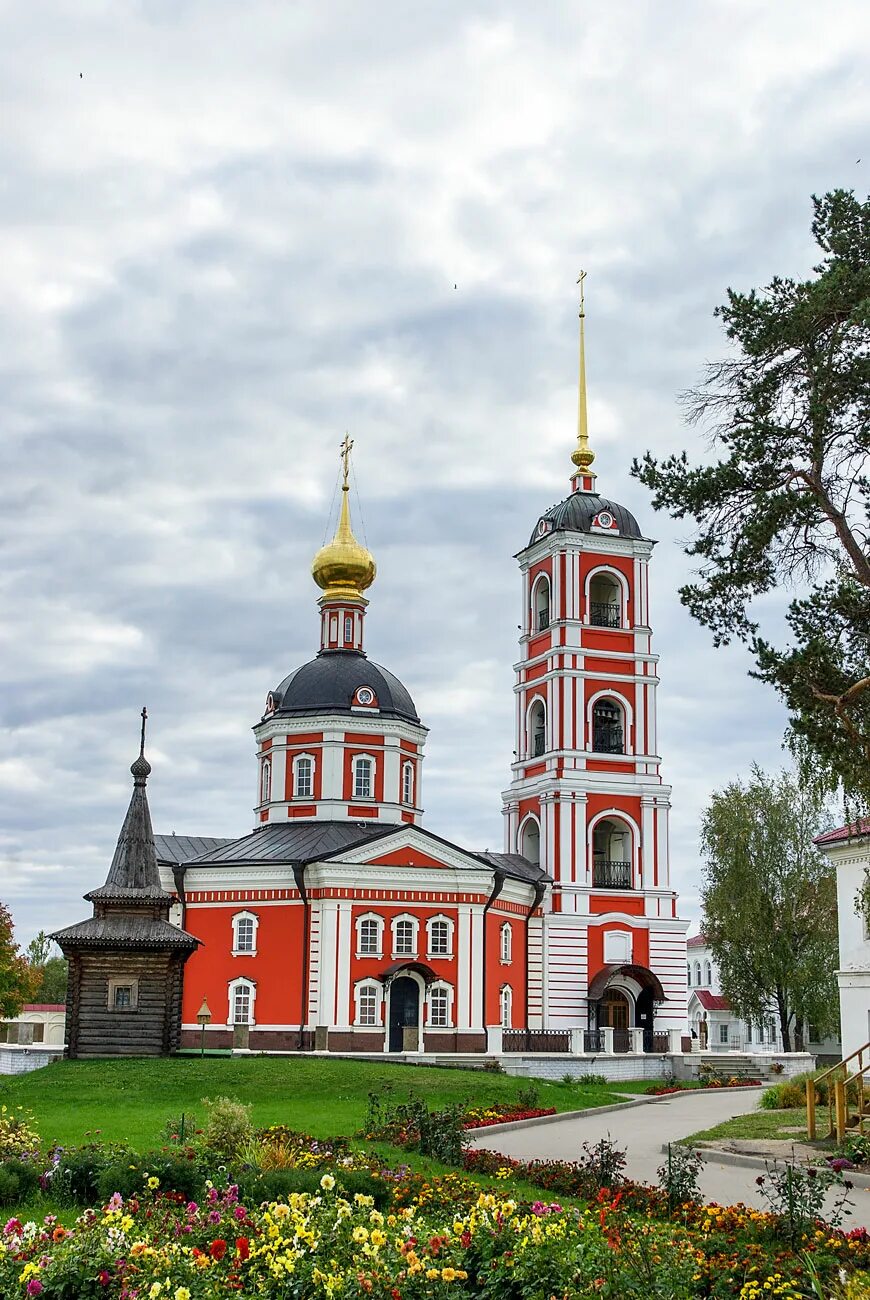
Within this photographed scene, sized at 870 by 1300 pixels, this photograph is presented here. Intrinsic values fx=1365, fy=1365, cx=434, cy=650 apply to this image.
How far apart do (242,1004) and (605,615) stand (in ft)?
57.9

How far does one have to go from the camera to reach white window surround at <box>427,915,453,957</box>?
1572 inches

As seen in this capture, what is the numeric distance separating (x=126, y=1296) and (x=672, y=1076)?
108 feet

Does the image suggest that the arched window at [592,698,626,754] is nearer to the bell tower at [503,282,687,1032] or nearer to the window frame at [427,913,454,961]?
the bell tower at [503,282,687,1032]

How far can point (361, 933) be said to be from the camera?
129ft

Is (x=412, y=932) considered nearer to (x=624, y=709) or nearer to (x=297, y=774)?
(x=297, y=774)

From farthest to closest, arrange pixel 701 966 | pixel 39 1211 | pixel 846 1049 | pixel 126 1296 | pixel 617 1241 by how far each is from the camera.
Answer: pixel 701 966 < pixel 846 1049 < pixel 39 1211 < pixel 617 1241 < pixel 126 1296

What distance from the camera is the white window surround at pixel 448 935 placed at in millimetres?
39938

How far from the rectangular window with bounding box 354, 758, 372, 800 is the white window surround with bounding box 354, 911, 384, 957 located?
5778 mm

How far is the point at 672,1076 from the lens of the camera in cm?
3922

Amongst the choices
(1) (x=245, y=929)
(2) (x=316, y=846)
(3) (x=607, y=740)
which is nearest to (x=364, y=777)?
(2) (x=316, y=846)

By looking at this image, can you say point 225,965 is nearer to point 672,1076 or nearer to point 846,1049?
point 672,1076

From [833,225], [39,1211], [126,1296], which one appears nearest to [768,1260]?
[126,1296]

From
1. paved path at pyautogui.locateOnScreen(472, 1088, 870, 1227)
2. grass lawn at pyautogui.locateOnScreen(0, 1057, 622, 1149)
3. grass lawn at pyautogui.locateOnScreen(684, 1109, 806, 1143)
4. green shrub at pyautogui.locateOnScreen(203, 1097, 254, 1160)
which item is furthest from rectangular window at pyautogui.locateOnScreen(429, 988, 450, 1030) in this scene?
green shrub at pyautogui.locateOnScreen(203, 1097, 254, 1160)

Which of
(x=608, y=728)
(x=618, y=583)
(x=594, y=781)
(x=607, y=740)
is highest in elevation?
(x=618, y=583)
